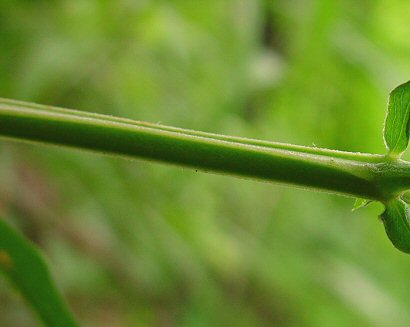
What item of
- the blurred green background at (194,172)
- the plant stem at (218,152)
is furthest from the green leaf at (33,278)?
the blurred green background at (194,172)

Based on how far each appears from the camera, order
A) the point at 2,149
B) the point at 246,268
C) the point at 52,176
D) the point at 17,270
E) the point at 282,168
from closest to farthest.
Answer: the point at 282,168 < the point at 17,270 < the point at 2,149 < the point at 52,176 < the point at 246,268

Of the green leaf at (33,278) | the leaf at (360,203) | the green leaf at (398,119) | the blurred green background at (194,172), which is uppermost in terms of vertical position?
the blurred green background at (194,172)

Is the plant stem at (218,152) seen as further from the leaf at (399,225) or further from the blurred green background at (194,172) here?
the blurred green background at (194,172)

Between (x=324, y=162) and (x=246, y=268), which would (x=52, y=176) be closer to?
(x=246, y=268)

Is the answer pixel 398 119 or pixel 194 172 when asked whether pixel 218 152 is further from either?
pixel 194 172

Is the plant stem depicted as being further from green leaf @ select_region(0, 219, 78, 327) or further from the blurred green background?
the blurred green background

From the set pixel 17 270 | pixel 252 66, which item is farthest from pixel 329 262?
pixel 17 270

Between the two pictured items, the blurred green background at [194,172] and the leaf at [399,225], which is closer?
the leaf at [399,225]
